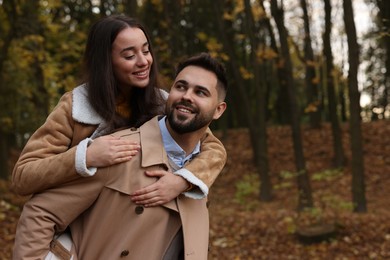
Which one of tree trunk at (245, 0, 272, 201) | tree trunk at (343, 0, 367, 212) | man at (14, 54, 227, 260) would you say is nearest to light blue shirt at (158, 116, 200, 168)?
man at (14, 54, 227, 260)

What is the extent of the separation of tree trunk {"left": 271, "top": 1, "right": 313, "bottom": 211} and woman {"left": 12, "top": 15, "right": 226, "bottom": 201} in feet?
25.1

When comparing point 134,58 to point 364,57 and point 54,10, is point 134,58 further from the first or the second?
point 364,57

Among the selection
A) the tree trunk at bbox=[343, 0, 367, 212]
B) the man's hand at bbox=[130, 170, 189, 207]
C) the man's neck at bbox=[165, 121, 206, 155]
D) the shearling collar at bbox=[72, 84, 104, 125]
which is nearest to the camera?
the man's hand at bbox=[130, 170, 189, 207]

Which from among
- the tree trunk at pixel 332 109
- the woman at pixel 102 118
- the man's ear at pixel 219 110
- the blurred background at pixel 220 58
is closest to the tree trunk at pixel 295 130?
the blurred background at pixel 220 58

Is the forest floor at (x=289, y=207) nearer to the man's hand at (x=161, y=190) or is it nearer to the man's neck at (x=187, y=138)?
the man's neck at (x=187, y=138)

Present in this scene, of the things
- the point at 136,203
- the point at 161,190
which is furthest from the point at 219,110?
the point at 136,203

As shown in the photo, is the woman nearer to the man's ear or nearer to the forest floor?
the man's ear

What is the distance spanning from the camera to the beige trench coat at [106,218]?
8.25ft

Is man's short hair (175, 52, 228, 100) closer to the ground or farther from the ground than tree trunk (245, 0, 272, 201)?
farther from the ground

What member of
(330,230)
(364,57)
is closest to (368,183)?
(330,230)

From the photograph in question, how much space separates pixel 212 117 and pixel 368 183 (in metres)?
12.0

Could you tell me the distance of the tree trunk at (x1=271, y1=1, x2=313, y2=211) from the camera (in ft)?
34.4

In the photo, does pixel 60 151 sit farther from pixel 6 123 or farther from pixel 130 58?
pixel 6 123

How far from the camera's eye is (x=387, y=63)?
16141mm
